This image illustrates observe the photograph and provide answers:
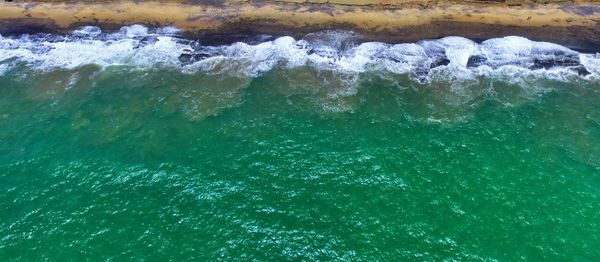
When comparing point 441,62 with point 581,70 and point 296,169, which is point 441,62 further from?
point 296,169

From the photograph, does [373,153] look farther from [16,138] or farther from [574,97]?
[16,138]

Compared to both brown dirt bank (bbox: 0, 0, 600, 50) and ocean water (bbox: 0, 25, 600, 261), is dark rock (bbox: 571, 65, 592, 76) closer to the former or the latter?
ocean water (bbox: 0, 25, 600, 261)

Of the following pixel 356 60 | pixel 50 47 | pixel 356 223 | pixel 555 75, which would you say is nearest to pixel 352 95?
pixel 356 60

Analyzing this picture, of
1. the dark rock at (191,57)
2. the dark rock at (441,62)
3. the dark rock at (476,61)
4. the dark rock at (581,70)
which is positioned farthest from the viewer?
the dark rock at (191,57)

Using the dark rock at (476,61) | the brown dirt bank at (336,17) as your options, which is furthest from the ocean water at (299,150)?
the brown dirt bank at (336,17)

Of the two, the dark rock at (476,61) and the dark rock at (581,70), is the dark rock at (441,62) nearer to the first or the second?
the dark rock at (476,61)

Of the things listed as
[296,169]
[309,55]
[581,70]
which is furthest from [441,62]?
[296,169]
